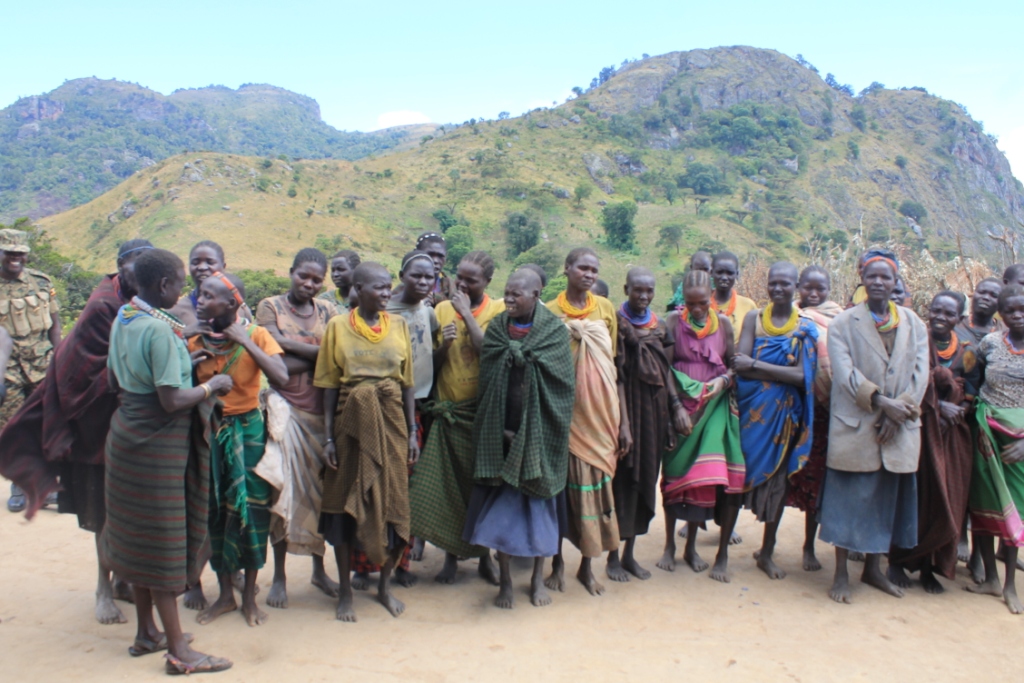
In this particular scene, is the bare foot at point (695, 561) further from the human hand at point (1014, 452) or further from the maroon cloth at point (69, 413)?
the maroon cloth at point (69, 413)

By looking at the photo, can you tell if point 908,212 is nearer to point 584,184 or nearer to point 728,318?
point 584,184

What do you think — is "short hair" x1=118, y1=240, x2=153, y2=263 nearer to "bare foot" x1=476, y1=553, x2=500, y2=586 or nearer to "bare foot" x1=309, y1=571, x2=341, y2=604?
"bare foot" x1=309, y1=571, x2=341, y2=604

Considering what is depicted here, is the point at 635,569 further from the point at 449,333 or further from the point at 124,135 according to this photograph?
the point at 124,135

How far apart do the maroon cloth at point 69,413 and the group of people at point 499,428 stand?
0.01 metres

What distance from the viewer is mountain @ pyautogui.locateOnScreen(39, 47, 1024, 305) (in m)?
42.7

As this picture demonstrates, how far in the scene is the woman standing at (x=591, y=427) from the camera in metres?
Result: 4.32

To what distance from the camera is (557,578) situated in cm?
451

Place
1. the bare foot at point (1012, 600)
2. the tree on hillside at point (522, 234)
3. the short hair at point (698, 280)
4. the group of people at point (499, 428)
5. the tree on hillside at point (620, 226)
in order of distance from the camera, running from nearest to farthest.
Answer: the group of people at point (499, 428), the bare foot at point (1012, 600), the short hair at point (698, 280), the tree on hillside at point (522, 234), the tree on hillside at point (620, 226)

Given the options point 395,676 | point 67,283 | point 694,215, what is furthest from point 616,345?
point 694,215

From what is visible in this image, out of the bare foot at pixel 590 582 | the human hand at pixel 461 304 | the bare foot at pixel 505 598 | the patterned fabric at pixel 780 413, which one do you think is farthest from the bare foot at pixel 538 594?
→ the human hand at pixel 461 304

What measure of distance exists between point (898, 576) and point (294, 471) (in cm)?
383

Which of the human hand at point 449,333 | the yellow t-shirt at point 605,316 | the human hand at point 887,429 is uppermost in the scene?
the yellow t-shirt at point 605,316

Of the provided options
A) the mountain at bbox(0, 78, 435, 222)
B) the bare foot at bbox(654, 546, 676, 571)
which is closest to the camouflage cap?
the bare foot at bbox(654, 546, 676, 571)

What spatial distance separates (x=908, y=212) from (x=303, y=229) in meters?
52.6
